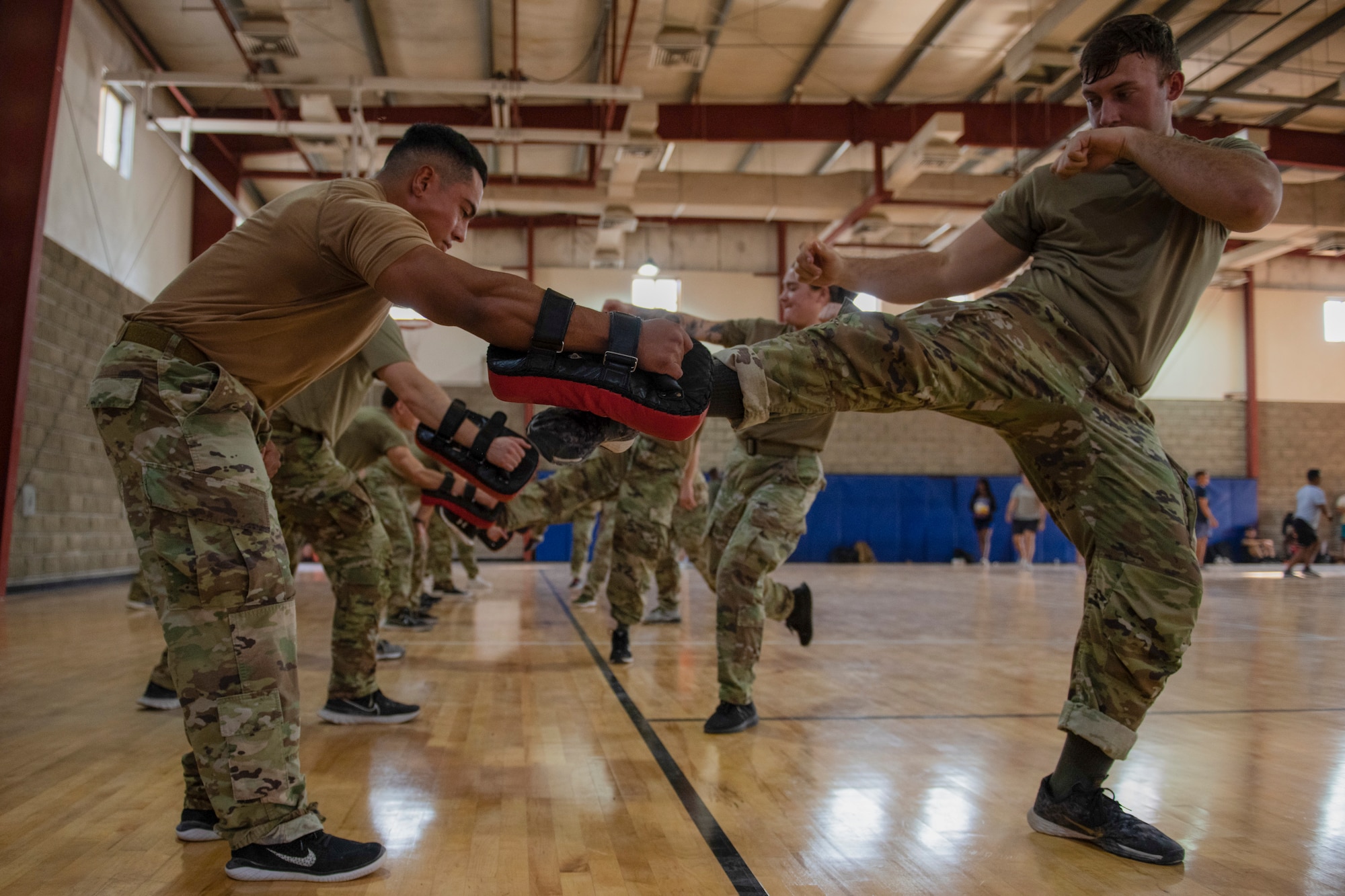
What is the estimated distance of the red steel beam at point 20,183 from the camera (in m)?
8.50

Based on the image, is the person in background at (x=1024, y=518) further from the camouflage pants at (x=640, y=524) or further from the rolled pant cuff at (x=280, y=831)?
the rolled pant cuff at (x=280, y=831)

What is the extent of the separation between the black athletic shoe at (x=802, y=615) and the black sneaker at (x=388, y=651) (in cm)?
224

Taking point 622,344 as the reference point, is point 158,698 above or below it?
below

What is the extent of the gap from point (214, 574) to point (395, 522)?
4.55 meters

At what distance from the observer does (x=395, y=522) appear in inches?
253

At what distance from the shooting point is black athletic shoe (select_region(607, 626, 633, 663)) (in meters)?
5.38

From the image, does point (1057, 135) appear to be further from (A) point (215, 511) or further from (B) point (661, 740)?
(A) point (215, 511)

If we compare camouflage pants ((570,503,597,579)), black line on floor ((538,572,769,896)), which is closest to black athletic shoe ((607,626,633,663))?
black line on floor ((538,572,769,896))

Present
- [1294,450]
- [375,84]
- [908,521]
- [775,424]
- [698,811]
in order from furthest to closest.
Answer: [1294,450] < [908,521] < [375,84] < [775,424] < [698,811]

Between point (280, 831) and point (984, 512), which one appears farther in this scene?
point (984, 512)

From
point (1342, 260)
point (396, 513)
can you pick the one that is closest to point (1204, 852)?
point (396, 513)

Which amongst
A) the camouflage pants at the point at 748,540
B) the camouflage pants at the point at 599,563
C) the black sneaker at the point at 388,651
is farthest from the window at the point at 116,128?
the camouflage pants at the point at 748,540

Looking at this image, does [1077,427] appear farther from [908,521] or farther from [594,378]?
[908,521]

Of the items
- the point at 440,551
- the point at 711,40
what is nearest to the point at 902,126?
the point at 711,40
